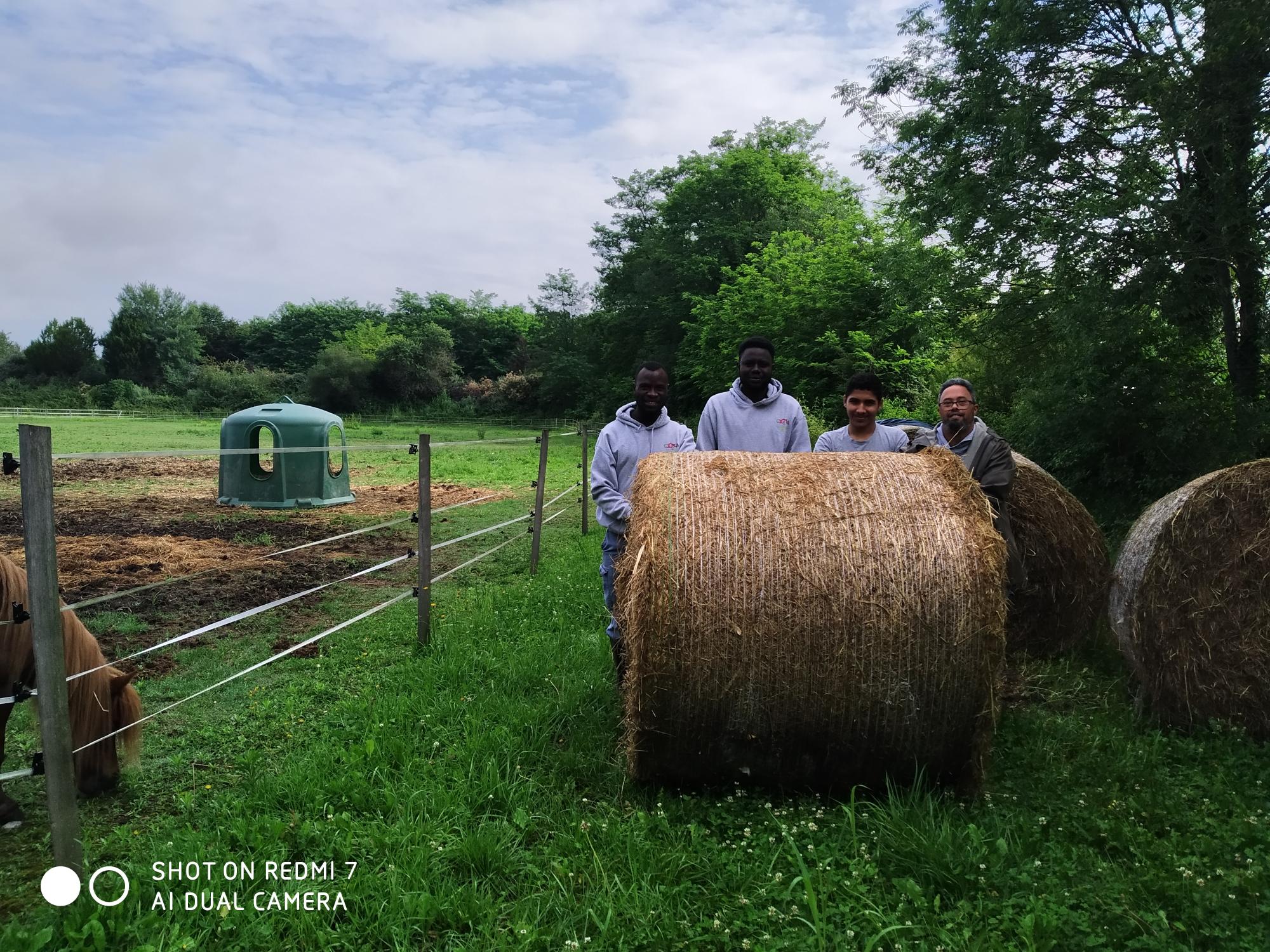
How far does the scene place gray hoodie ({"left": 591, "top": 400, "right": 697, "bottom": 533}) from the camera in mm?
4273

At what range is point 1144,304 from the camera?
7.98m

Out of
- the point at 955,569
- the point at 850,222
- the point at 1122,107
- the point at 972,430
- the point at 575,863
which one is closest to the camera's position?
the point at 575,863

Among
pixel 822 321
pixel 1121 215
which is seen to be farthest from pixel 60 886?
pixel 822 321

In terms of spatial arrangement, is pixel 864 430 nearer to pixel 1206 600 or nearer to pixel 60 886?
pixel 1206 600

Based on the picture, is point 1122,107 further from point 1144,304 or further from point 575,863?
point 575,863

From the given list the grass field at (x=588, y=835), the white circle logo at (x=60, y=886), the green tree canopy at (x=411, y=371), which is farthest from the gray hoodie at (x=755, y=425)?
the green tree canopy at (x=411, y=371)

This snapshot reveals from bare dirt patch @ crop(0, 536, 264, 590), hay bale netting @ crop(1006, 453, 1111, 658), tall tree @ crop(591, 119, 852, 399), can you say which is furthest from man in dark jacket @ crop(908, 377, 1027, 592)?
tall tree @ crop(591, 119, 852, 399)

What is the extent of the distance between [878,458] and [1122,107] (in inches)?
300

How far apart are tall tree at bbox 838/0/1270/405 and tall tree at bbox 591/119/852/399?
2462 cm

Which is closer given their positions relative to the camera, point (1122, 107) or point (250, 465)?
point (1122, 107)

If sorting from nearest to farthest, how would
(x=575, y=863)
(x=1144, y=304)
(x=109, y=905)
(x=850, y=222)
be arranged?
(x=109, y=905)
(x=575, y=863)
(x=1144, y=304)
(x=850, y=222)

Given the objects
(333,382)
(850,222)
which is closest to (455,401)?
(333,382)

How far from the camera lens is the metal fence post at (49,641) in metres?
2.52

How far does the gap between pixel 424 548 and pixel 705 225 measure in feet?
118
